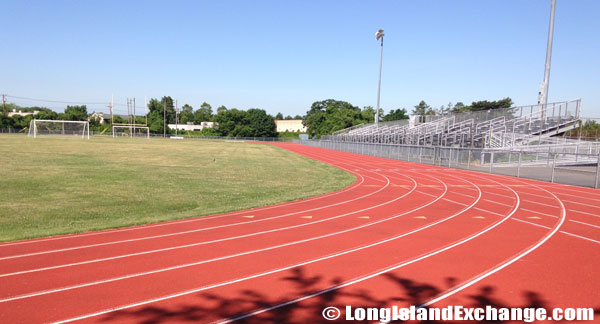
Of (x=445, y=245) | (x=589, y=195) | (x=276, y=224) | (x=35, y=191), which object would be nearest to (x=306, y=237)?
(x=276, y=224)

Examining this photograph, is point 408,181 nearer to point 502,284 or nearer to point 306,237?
point 306,237

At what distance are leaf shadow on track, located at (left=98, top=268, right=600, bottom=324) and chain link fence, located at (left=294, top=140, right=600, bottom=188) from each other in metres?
12.6

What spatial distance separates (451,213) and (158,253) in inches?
279

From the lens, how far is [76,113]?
3615 inches

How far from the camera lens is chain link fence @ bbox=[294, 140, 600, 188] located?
1593cm

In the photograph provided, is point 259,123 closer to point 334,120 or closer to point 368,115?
point 334,120

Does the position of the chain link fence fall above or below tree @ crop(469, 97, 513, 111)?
below

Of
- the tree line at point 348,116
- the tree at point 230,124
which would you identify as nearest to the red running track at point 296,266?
the tree line at point 348,116

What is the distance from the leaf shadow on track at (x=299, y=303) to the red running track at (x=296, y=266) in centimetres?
2

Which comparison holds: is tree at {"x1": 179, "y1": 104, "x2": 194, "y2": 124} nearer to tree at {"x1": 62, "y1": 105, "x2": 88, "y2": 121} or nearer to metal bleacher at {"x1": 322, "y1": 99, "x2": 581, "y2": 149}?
tree at {"x1": 62, "y1": 105, "x2": 88, "y2": 121}

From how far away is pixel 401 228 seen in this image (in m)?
7.46

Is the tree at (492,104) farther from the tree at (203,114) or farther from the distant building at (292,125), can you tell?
the tree at (203,114)

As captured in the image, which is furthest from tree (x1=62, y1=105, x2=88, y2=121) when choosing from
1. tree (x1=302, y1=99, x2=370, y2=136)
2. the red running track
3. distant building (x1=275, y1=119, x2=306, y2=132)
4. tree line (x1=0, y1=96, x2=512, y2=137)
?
the red running track

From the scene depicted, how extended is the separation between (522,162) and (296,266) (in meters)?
18.1
